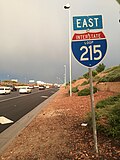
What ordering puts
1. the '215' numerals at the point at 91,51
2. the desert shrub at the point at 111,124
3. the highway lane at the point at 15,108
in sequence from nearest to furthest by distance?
1. the '215' numerals at the point at 91,51
2. the desert shrub at the point at 111,124
3. the highway lane at the point at 15,108

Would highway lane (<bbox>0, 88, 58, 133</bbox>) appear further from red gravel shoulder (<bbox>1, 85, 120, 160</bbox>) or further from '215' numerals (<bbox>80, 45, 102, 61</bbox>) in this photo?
'215' numerals (<bbox>80, 45, 102, 61</bbox>)

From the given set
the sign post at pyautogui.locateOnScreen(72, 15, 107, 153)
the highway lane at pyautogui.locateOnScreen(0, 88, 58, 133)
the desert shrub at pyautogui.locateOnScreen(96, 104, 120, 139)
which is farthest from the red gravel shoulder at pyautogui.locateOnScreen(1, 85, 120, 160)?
the highway lane at pyautogui.locateOnScreen(0, 88, 58, 133)

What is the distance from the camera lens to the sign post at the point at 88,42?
573 cm

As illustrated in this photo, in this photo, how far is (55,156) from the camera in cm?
629

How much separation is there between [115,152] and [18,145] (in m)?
3.01

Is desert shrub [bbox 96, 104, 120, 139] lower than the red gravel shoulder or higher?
higher

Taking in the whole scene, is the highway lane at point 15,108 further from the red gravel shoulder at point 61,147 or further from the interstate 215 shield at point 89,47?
the interstate 215 shield at point 89,47

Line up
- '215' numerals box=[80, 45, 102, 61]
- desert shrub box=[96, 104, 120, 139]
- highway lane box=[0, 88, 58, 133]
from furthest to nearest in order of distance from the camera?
highway lane box=[0, 88, 58, 133]
desert shrub box=[96, 104, 120, 139]
'215' numerals box=[80, 45, 102, 61]

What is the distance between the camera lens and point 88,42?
5820 millimetres

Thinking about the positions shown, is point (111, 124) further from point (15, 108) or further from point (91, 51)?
point (15, 108)

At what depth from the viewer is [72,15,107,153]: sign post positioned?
18.8 feet

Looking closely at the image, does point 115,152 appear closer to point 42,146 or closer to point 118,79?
point 42,146

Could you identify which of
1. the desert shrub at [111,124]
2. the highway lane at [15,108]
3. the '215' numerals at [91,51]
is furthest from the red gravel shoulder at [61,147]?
the highway lane at [15,108]

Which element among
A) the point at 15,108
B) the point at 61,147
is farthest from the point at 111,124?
the point at 15,108
